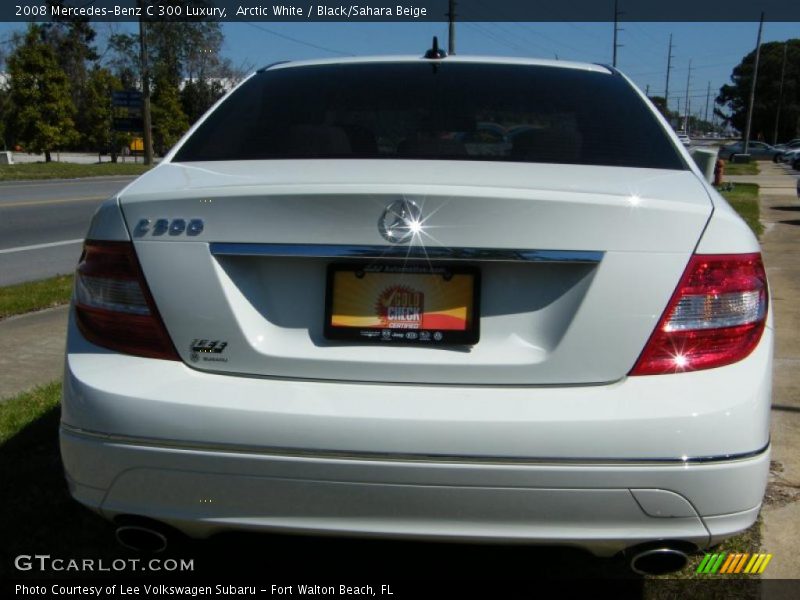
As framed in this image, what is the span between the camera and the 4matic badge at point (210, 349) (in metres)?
2.08

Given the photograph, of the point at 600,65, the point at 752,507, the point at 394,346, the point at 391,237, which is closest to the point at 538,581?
the point at 752,507

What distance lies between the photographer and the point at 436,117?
9.66 feet

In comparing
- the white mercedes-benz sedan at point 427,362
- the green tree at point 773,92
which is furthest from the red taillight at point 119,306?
the green tree at point 773,92

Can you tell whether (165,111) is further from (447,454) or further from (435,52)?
(447,454)

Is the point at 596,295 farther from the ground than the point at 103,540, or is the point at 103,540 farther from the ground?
the point at 596,295

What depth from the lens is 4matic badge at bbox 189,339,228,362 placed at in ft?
6.83

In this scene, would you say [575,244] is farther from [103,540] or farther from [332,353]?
[103,540]

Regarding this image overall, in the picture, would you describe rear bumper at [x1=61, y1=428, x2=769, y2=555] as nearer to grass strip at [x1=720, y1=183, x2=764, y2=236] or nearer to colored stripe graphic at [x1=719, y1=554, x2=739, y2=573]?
colored stripe graphic at [x1=719, y1=554, x2=739, y2=573]

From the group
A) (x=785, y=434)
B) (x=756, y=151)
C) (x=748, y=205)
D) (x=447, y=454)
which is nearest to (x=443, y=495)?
(x=447, y=454)

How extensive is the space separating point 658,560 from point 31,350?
14.5ft

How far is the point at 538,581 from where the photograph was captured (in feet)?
9.02

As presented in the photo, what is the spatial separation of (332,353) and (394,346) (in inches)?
6.1

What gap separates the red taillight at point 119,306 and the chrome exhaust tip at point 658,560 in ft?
4.23

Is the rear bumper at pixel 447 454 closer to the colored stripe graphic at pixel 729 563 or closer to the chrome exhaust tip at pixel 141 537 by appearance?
the chrome exhaust tip at pixel 141 537
